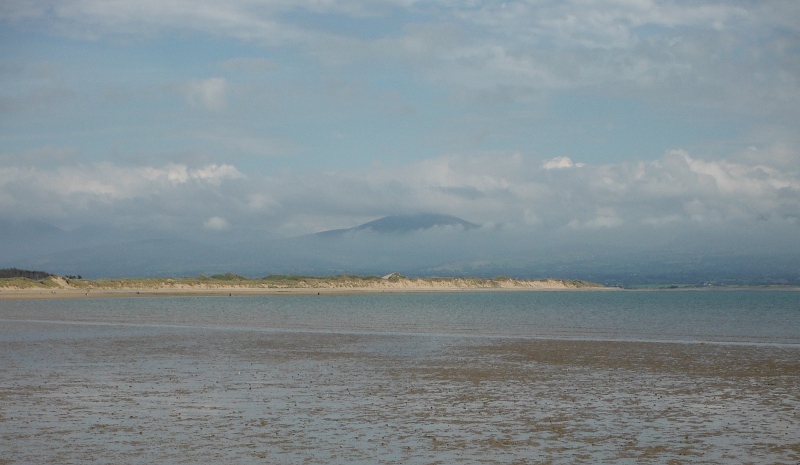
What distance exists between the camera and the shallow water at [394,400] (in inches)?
590

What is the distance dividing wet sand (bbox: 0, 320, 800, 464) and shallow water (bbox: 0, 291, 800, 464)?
0.19 ft

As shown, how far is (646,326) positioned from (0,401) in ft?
134

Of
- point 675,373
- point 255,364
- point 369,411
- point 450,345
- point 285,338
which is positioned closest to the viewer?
point 369,411

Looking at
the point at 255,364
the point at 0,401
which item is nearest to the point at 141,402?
the point at 0,401

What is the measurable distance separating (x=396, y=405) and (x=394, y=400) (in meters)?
0.75

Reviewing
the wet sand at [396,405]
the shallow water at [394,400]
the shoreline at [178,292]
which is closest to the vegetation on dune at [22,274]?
the shoreline at [178,292]

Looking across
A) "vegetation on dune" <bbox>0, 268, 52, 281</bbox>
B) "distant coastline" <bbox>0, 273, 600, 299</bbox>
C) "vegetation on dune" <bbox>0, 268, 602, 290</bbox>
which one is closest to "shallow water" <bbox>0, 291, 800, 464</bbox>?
"distant coastline" <bbox>0, 273, 600, 299</bbox>

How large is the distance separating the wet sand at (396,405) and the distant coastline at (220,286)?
81.2 m

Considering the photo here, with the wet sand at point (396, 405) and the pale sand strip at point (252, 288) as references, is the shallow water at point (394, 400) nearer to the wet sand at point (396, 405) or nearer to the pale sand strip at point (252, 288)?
the wet sand at point (396, 405)

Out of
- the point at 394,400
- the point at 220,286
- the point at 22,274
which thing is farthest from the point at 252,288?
the point at 394,400

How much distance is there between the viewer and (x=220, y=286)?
137500mm

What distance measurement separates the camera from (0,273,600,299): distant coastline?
113500mm

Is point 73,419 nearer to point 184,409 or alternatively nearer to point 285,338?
point 184,409

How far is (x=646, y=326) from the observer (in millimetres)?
51469
